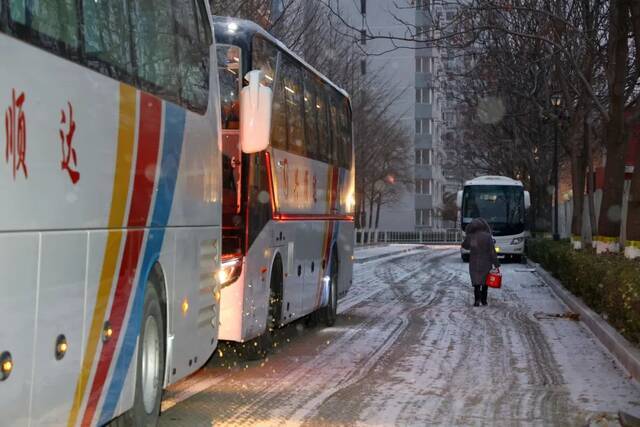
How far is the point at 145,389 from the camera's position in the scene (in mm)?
7531

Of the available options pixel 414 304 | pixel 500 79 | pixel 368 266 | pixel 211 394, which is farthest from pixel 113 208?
pixel 368 266

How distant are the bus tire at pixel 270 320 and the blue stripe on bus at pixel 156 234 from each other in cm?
475

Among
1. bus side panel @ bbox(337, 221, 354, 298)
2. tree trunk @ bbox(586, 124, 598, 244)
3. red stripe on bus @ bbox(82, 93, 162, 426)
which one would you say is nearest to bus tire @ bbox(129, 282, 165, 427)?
red stripe on bus @ bbox(82, 93, 162, 426)

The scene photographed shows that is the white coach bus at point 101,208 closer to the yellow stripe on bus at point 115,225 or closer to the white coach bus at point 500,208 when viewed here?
the yellow stripe on bus at point 115,225

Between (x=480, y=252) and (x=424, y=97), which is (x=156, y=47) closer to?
(x=480, y=252)

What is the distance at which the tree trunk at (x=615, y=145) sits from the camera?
23062mm

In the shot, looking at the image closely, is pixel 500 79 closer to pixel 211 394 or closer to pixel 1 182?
pixel 211 394

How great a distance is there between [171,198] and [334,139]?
356 inches

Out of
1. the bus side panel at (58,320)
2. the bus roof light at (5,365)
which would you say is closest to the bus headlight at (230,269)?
the bus side panel at (58,320)

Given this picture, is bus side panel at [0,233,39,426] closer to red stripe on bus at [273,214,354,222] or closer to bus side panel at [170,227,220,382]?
bus side panel at [170,227,220,382]

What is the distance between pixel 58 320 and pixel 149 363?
2.28 metres

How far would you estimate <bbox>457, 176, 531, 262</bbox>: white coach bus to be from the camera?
45.8 m

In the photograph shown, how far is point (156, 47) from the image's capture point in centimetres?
758

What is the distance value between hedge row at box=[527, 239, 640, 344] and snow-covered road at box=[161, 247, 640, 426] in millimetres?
501
